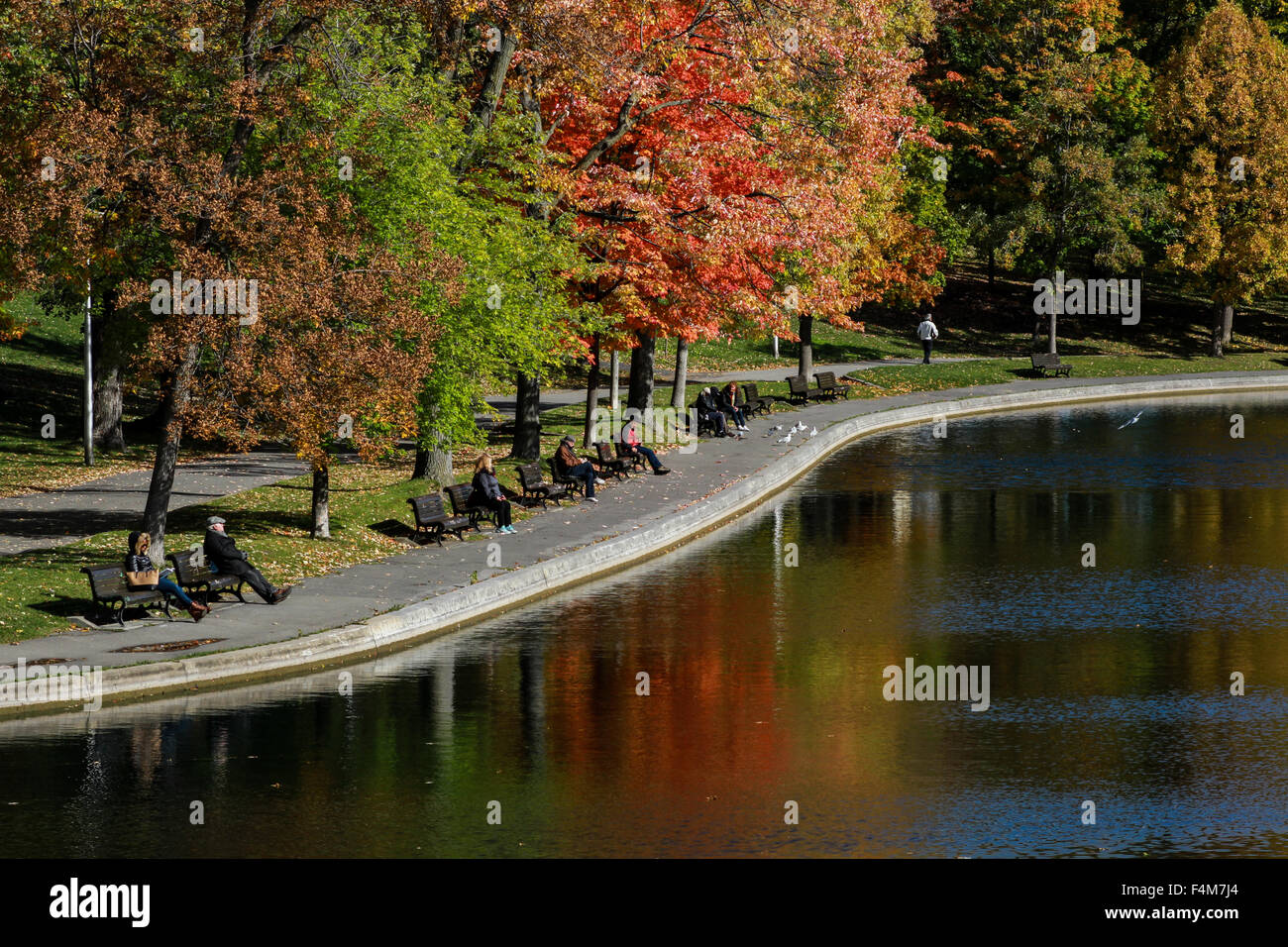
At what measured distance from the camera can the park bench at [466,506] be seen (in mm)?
25109

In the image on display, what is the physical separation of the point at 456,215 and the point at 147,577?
361 inches

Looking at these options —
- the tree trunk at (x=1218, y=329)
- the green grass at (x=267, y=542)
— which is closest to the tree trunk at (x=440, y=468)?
the green grass at (x=267, y=542)

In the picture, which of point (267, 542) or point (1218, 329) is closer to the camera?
point (267, 542)

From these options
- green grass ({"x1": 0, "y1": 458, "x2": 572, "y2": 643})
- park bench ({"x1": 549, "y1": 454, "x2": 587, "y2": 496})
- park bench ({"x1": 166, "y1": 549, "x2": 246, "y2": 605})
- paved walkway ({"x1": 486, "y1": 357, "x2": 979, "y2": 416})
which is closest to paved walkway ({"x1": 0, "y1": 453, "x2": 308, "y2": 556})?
green grass ({"x1": 0, "y1": 458, "x2": 572, "y2": 643})

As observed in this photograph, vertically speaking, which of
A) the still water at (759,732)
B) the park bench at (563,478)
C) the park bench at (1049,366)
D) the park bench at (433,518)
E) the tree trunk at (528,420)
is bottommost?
the still water at (759,732)

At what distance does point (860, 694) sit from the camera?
51.0 feet

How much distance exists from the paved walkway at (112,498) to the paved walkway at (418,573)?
18.7 feet

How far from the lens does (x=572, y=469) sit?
2886cm

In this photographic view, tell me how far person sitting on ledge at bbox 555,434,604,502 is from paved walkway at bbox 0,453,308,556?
6.21 meters

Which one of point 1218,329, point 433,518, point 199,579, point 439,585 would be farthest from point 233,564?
point 1218,329

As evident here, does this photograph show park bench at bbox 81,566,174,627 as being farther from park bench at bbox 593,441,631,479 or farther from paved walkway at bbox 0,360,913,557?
park bench at bbox 593,441,631,479

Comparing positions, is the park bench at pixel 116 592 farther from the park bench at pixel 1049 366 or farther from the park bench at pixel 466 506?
the park bench at pixel 1049 366

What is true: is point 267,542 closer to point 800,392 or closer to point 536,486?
point 536,486
